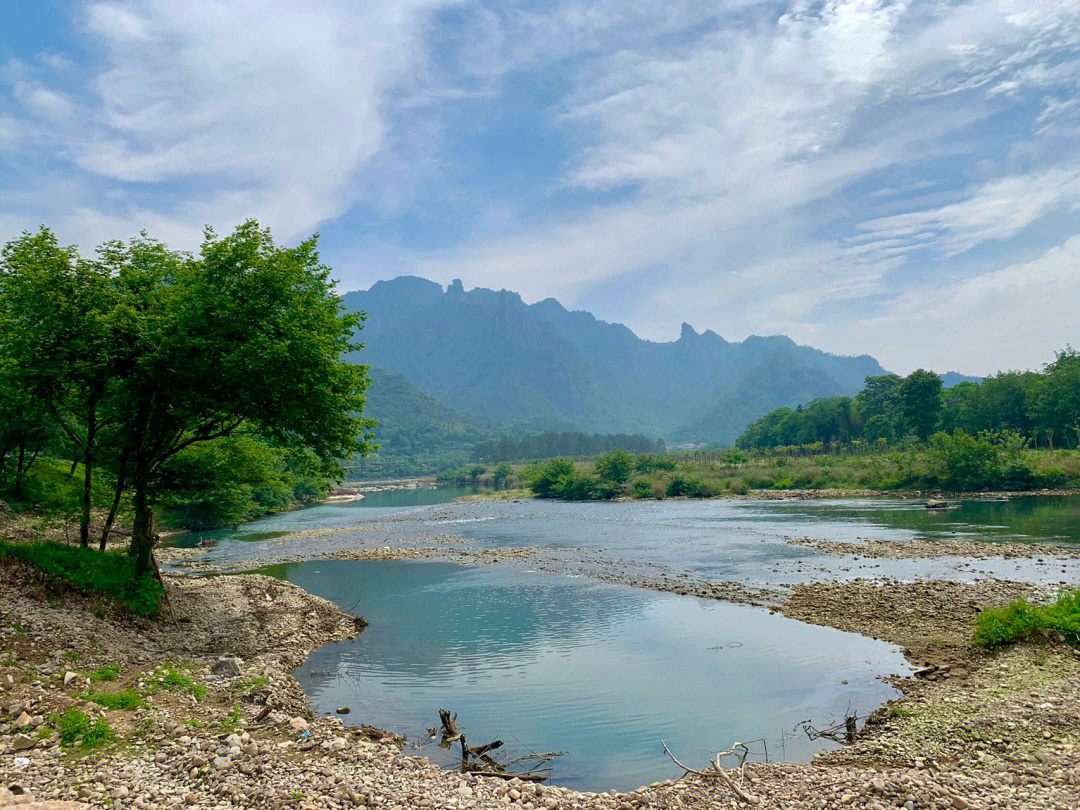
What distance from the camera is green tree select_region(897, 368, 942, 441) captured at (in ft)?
331

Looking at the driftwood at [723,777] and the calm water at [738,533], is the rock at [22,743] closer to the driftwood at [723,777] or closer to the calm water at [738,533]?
the driftwood at [723,777]

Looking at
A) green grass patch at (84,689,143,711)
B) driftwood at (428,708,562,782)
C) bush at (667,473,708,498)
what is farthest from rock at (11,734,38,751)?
bush at (667,473,708,498)

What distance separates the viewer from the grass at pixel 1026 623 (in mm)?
14836

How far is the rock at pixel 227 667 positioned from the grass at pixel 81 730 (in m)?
4.41

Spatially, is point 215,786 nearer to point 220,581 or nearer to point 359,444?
point 359,444

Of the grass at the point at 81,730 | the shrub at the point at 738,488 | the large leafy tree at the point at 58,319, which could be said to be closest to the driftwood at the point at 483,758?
the grass at the point at 81,730

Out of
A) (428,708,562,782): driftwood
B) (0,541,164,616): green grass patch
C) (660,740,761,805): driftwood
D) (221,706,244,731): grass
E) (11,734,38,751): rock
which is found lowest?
(428,708,562,782): driftwood

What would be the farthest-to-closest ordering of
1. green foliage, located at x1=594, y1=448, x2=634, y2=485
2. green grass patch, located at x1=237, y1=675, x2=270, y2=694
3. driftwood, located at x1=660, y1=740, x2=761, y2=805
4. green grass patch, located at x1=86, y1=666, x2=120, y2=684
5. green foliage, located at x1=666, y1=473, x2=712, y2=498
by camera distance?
green foliage, located at x1=594, y1=448, x2=634, y2=485 → green foliage, located at x1=666, y1=473, x2=712, y2=498 → green grass patch, located at x1=237, y1=675, x2=270, y2=694 → green grass patch, located at x1=86, y1=666, x2=120, y2=684 → driftwood, located at x1=660, y1=740, x2=761, y2=805

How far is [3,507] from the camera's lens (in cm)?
3550

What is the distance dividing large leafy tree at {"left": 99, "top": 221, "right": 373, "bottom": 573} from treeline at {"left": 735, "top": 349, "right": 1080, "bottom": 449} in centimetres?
7470

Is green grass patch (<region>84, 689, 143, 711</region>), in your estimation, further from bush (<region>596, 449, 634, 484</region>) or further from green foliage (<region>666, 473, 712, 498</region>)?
bush (<region>596, 449, 634, 484</region>)

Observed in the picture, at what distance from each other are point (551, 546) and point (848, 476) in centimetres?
5557

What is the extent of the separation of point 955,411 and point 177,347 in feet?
358

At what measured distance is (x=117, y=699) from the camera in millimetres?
11062
